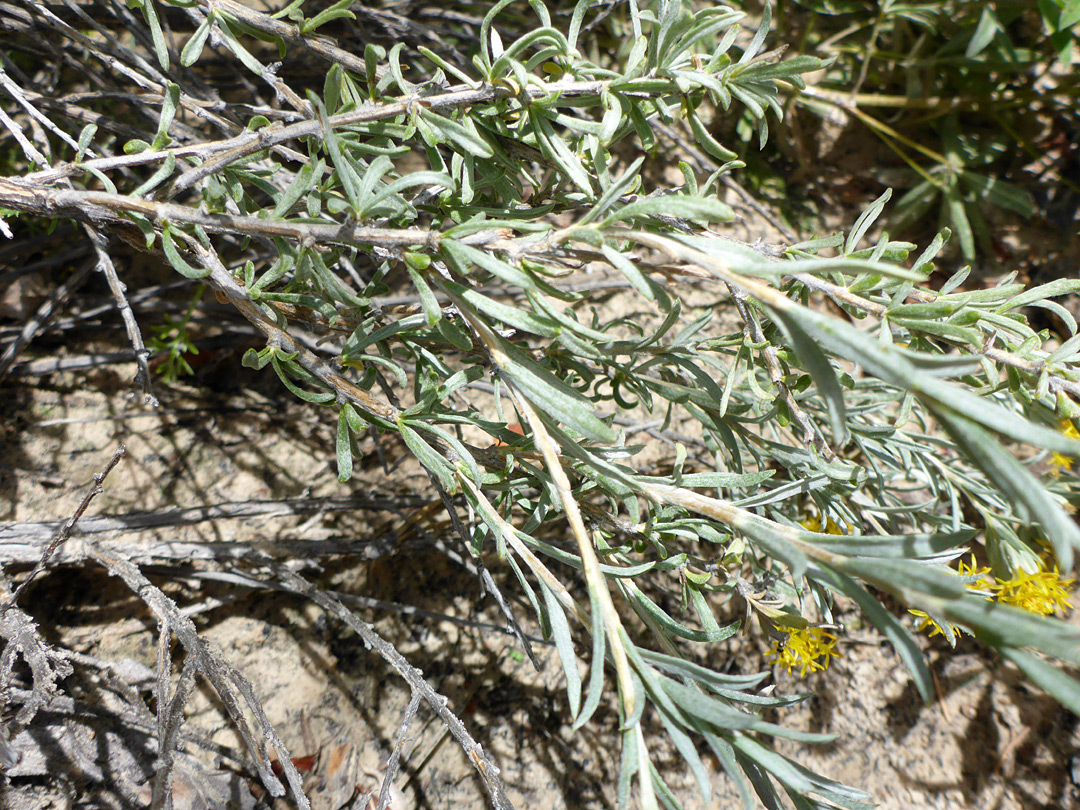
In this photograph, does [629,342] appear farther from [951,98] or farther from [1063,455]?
[951,98]

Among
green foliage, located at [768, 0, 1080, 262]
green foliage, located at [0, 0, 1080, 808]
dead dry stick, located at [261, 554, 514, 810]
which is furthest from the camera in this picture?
green foliage, located at [768, 0, 1080, 262]

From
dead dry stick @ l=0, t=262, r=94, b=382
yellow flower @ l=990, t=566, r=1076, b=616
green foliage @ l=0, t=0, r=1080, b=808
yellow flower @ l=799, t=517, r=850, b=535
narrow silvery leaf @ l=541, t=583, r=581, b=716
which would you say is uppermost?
green foliage @ l=0, t=0, r=1080, b=808

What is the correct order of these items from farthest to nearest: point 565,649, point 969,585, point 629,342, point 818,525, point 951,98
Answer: point 951,98, point 818,525, point 969,585, point 629,342, point 565,649

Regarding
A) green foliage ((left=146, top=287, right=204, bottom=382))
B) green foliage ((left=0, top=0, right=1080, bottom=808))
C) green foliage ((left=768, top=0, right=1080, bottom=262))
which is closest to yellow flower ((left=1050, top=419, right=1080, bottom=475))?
green foliage ((left=0, top=0, right=1080, bottom=808))

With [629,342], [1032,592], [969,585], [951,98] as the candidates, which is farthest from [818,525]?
[951,98]

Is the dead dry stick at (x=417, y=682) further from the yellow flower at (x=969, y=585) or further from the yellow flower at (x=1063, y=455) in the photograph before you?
the yellow flower at (x=1063, y=455)

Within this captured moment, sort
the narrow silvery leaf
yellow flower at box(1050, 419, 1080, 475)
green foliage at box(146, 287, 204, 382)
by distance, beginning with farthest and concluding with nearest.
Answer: green foliage at box(146, 287, 204, 382) < yellow flower at box(1050, 419, 1080, 475) < the narrow silvery leaf

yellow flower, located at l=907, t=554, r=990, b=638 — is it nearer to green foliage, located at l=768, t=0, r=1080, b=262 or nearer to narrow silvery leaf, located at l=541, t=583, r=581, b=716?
narrow silvery leaf, located at l=541, t=583, r=581, b=716

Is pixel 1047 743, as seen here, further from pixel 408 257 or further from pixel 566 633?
pixel 408 257

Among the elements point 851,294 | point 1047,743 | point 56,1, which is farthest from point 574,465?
point 1047,743
